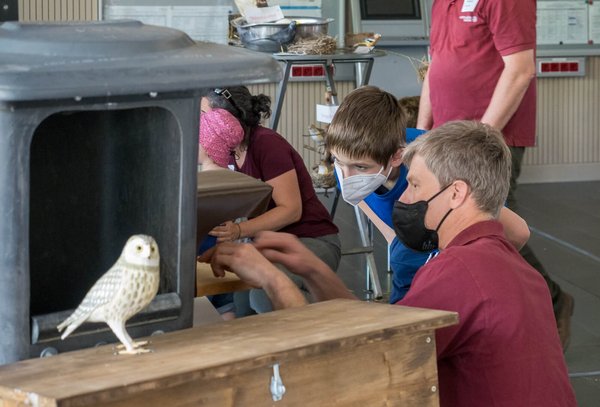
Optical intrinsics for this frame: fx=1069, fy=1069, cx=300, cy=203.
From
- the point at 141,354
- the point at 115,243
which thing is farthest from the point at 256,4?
the point at 141,354

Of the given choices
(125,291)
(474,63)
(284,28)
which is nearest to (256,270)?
(125,291)

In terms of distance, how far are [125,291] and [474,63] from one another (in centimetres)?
276

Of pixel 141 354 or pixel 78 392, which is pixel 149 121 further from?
pixel 78 392

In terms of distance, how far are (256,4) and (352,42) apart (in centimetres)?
56

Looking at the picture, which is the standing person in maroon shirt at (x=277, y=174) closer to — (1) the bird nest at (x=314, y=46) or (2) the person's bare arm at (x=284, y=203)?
(2) the person's bare arm at (x=284, y=203)

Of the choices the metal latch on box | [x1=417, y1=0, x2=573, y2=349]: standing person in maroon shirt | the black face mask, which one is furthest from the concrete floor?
the metal latch on box

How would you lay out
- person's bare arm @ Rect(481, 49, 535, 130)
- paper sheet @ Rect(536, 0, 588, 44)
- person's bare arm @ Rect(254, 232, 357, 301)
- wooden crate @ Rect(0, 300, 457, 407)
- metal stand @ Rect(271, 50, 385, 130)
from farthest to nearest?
paper sheet @ Rect(536, 0, 588, 44) < metal stand @ Rect(271, 50, 385, 130) < person's bare arm @ Rect(481, 49, 535, 130) < person's bare arm @ Rect(254, 232, 357, 301) < wooden crate @ Rect(0, 300, 457, 407)

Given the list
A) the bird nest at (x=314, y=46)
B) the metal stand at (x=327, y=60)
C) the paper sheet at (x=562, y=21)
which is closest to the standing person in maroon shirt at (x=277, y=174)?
the metal stand at (x=327, y=60)

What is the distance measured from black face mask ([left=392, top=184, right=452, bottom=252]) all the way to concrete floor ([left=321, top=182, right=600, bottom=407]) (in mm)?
1654

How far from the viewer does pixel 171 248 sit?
152 cm

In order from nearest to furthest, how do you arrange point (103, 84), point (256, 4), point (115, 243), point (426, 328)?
point (103, 84) < point (426, 328) < point (115, 243) < point (256, 4)

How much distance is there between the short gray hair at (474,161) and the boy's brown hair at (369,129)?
67cm

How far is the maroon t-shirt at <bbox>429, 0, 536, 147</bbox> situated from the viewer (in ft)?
12.4

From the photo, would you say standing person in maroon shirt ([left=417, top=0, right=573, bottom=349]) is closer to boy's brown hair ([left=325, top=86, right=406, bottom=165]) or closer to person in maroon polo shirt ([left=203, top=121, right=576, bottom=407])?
boy's brown hair ([left=325, top=86, right=406, bottom=165])
